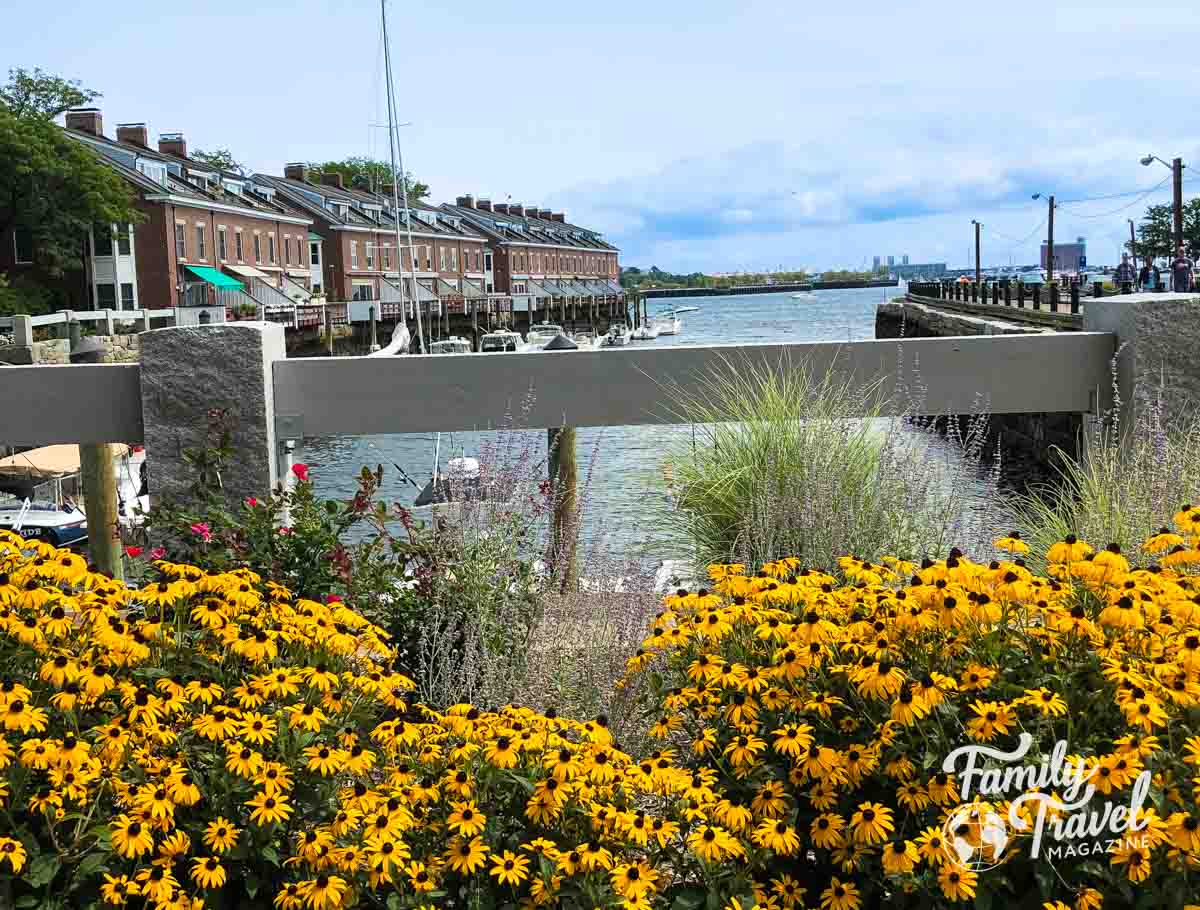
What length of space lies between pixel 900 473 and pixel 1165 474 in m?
1.04

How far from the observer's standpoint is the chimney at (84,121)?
2368 inches

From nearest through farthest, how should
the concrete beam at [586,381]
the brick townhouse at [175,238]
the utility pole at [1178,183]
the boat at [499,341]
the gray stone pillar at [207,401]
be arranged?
the gray stone pillar at [207,401] → the concrete beam at [586,381] → the utility pole at [1178,183] → the brick townhouse at [175,238] → the boat at [499,341]

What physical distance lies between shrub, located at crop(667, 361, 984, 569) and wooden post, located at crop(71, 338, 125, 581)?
2644 mm

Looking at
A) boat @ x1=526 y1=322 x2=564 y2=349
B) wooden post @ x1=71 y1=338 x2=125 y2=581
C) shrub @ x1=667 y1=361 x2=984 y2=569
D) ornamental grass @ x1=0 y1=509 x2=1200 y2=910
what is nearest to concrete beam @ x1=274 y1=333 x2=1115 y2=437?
shrub @ x1=667 y1=361 x2=984 y2=569

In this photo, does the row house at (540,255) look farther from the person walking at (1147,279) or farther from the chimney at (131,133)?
the person walking at (1147,279)

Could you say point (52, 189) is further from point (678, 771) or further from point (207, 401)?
point (678, 771)

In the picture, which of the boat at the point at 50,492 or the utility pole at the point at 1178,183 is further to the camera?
the utility pole at the point at 1178,183

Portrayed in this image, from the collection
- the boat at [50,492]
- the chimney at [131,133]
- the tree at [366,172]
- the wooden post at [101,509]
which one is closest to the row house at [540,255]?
the tree at [366,172]

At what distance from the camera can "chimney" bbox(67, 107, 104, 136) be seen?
197 feet

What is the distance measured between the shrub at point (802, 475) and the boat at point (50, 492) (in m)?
12.6

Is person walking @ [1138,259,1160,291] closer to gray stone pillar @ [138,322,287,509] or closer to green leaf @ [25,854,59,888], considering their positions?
gray stone pillar @ [138,322,287,509]

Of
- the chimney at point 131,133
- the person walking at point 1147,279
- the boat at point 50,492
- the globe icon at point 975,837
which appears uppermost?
the chimney at point 131,133

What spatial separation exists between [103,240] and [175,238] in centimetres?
318

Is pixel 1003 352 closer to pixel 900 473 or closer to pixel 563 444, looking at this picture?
pixel 900 473
